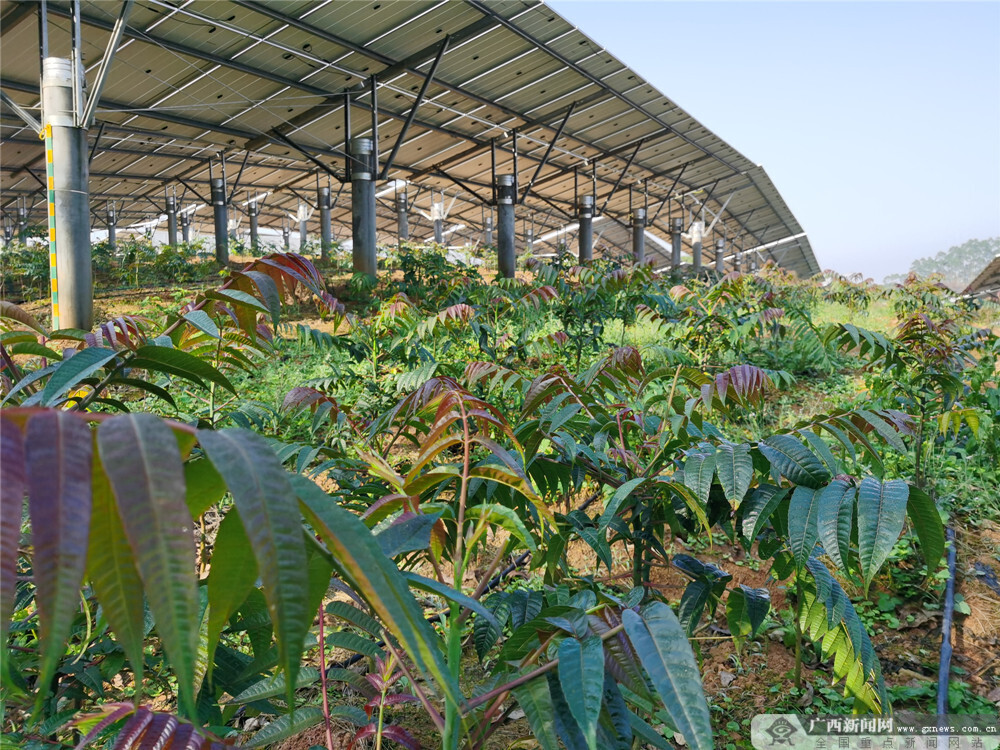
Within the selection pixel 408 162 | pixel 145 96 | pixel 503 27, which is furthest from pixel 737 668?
pixel 408 162

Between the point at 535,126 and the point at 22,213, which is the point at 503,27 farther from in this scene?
the point at 22,213

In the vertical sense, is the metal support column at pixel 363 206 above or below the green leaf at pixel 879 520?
above

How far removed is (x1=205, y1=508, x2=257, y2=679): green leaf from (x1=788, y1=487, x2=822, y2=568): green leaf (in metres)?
0.92

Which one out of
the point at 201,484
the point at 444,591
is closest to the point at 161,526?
the point at 201,484

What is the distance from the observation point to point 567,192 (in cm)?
2158

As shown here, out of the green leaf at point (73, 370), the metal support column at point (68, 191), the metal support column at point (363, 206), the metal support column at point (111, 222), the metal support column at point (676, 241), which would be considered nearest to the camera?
the green leaf at point (73, 370)

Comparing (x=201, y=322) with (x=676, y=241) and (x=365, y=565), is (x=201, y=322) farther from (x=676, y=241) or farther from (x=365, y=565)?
(x=676, y=241)

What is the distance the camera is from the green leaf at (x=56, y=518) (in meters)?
0.44

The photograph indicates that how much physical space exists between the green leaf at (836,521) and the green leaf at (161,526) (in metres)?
1.02

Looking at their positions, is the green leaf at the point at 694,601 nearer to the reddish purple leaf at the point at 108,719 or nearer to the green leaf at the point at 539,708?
the green leaf at the point at 539,708

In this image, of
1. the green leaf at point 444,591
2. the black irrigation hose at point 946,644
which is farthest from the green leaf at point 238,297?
the black irrigation hose at point 946,644

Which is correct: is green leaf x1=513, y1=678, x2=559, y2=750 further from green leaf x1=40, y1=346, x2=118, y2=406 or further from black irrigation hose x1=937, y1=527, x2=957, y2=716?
black irrigation hose x1=937, y1=527, x2=957, y2=716

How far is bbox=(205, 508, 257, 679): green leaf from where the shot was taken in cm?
62

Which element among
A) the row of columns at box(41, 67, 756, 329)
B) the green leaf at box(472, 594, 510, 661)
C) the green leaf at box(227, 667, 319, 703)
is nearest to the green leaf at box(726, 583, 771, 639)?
the green leaf at box(472, 594, 510, 661)
